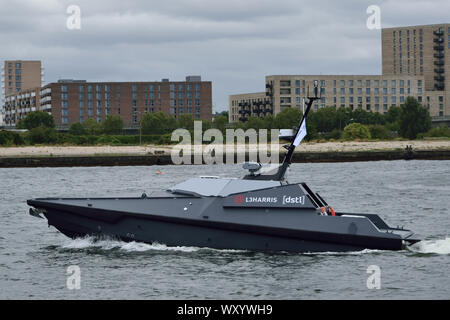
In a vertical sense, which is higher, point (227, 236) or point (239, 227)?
point (239, 227)

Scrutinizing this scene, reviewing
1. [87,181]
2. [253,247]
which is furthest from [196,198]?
[87,181]

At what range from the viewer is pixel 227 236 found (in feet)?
64.8

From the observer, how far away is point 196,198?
65.3ft

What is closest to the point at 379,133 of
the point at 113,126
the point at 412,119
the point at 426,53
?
the point at 412,119

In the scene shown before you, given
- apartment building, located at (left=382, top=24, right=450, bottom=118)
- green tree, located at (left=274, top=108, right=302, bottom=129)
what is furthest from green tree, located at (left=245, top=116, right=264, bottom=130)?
apartment building, located at (left=382, top=24, right=450, bottom=118)

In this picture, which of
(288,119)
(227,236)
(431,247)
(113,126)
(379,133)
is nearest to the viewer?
(227,236)

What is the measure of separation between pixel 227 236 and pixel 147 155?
214 feet

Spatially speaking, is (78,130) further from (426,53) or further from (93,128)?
(426,53)

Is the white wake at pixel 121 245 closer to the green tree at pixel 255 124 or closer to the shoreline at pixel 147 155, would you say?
the shoreline at pixel 147 155

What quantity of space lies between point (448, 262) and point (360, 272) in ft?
10.3

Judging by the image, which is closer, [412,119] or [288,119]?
[412,119]

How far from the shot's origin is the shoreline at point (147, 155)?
8188 cm

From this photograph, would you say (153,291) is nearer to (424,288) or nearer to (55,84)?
(424,288)
